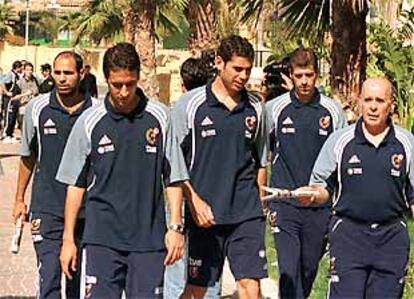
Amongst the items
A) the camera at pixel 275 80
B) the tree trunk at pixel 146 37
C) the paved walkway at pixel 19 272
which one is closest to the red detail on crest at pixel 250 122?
the camera at pixel 275 80

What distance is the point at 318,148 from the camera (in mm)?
7895

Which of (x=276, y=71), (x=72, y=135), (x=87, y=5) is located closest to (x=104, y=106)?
(x=72, y=135)

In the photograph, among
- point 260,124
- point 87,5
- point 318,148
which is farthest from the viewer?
point 87,5

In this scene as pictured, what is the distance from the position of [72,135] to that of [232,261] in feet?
4.63

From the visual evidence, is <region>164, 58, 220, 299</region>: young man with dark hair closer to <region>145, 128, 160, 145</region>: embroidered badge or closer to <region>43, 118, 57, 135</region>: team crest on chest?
<region>43, 118, 57, 135</region>: team crest on chest

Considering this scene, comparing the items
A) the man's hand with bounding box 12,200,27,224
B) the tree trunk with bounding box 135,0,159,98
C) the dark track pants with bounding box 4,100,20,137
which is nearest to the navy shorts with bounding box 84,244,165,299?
the man's hand with bounding box 12,200,27,224

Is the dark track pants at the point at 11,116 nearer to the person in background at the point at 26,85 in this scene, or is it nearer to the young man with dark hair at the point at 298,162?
the person in background at the point at 26,85

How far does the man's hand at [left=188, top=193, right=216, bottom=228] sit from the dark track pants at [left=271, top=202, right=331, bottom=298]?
46.2 inches

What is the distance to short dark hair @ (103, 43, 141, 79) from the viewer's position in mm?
5973

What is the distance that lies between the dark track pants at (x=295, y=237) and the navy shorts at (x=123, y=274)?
1918 millimetres

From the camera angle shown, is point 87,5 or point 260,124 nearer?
point 260,124

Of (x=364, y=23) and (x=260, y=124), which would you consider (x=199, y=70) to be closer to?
(x=260, y=124)

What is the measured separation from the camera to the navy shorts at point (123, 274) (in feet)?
20.0

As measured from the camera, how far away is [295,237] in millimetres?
7914
